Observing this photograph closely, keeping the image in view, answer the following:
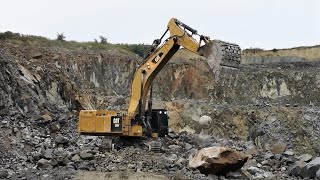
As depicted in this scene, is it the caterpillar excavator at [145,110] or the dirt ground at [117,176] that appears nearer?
the dirt ground at [117,176]

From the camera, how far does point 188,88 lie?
35094 millimetres

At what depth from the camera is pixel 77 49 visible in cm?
3125

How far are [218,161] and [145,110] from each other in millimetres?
3672

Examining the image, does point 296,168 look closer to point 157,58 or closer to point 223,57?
point 223,57

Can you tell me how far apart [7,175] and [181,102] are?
1783cm

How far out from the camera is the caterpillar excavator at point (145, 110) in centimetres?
1313

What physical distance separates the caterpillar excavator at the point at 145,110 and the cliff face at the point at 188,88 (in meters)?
1.65

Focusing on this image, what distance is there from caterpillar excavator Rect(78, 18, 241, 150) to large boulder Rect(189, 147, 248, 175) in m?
2.49

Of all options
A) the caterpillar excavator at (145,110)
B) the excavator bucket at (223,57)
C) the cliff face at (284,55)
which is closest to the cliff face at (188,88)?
the cliff face at (284,55)

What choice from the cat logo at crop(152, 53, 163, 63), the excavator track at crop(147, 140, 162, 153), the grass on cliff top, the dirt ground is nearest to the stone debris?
the dirt ground

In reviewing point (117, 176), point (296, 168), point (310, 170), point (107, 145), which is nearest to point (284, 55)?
point (107, 145)

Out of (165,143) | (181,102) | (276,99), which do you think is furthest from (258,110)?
(165,143)

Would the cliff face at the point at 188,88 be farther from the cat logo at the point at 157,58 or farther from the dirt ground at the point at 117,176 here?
the dirt ground at the point at 117,176

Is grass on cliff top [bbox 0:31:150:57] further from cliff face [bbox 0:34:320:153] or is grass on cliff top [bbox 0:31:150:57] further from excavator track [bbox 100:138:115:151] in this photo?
excavator track [bbox 100:138:115:151]
